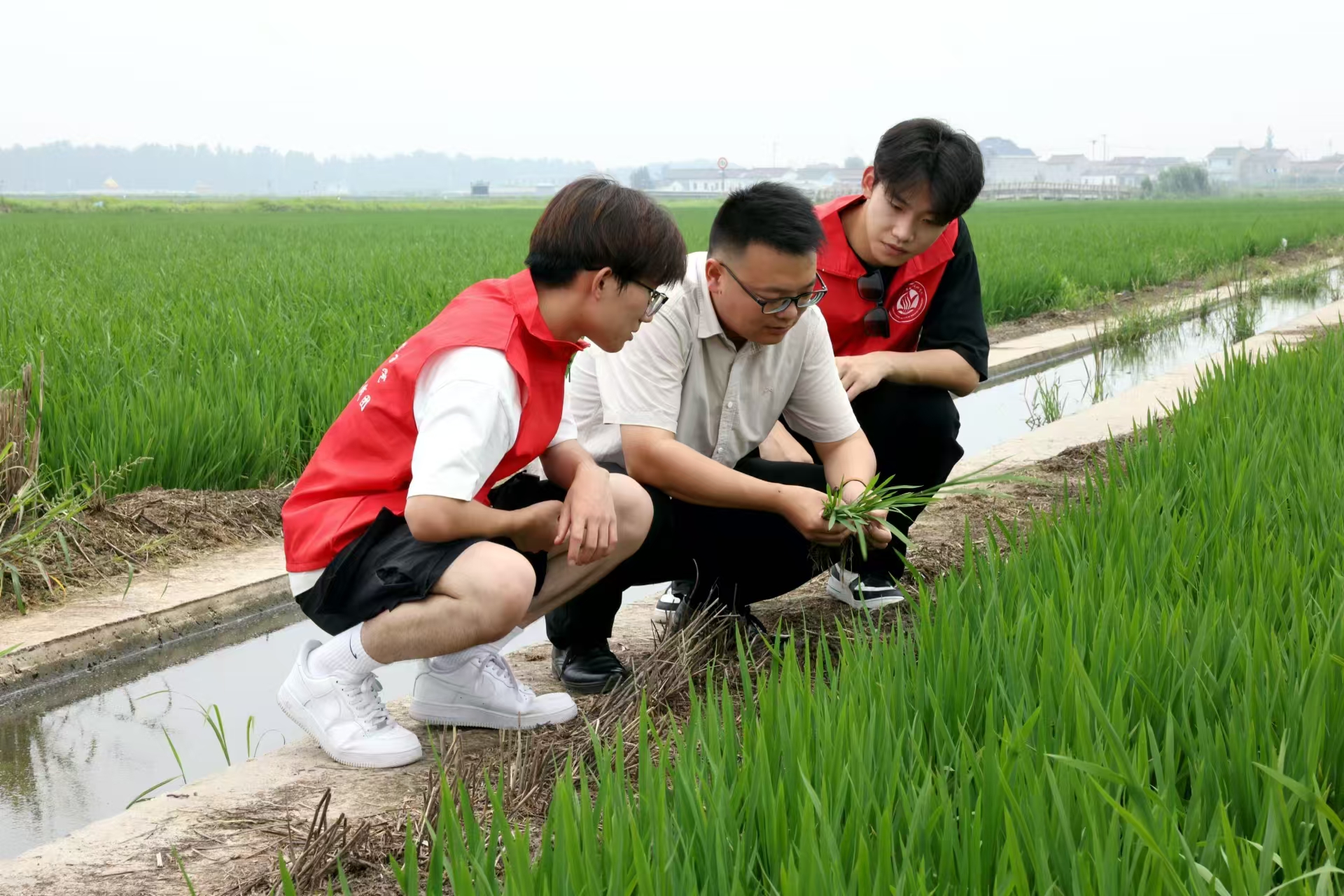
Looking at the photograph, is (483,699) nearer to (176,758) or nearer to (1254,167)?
(176,758)

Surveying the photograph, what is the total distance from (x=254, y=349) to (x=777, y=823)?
4.64m

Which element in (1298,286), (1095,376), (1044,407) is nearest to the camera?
(1044,407)

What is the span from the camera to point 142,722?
2771 millimetres

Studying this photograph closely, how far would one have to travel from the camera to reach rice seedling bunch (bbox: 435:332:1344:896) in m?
1.29

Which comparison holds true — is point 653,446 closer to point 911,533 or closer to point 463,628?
point 463,628

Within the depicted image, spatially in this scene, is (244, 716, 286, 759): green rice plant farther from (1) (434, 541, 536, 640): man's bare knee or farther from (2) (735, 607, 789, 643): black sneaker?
(2) (735, 607, 789, 643): black sneaker

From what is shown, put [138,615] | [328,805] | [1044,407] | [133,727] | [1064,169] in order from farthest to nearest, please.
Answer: [1064,169] < [1044,407] < [138,615] < [133,727] < [328,805]

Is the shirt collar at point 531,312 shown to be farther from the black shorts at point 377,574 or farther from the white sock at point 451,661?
the white sock at point 451,661

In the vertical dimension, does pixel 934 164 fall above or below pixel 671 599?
above

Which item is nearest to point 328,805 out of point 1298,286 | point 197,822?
point 197,822

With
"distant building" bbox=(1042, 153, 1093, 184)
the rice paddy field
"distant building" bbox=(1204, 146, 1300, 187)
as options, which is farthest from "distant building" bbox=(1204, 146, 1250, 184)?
the rice paddy field

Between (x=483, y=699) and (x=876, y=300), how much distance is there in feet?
4.76

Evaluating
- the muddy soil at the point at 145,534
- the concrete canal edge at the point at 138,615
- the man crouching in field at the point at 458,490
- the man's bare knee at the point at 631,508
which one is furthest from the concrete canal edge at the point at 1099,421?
the muddy soil at the point at 145,534

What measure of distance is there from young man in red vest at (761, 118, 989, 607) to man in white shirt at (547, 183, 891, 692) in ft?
0.69
